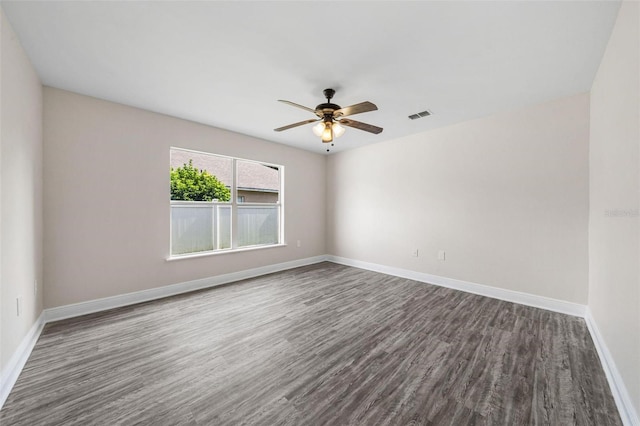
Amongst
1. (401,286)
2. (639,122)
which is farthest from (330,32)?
(401,286)

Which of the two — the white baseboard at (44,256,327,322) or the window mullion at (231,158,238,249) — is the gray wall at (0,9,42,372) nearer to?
the white baseboard at (44,256,327,322)

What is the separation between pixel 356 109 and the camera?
2.42 metres

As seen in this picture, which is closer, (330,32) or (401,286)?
(330,32)

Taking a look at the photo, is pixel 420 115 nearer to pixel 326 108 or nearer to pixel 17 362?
pixel 326 108

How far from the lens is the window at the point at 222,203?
3791 millimetres

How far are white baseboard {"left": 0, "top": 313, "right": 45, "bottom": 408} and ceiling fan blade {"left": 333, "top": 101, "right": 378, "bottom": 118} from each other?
3.33 metres

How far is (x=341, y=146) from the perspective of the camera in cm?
515

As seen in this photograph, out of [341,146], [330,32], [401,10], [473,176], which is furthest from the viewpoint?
[341,146]

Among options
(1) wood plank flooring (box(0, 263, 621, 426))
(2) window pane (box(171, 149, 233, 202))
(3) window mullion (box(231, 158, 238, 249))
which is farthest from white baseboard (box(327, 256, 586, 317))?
(2) window pane (box(171, 149, 233, 202))

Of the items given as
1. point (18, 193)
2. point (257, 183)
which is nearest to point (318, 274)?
point (257, 183)

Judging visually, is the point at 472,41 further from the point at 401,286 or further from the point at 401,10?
the point at 401,286

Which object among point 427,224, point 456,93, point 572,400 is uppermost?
point 456,93

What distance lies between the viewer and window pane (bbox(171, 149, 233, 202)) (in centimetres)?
375

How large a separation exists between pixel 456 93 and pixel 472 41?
3.08ft
